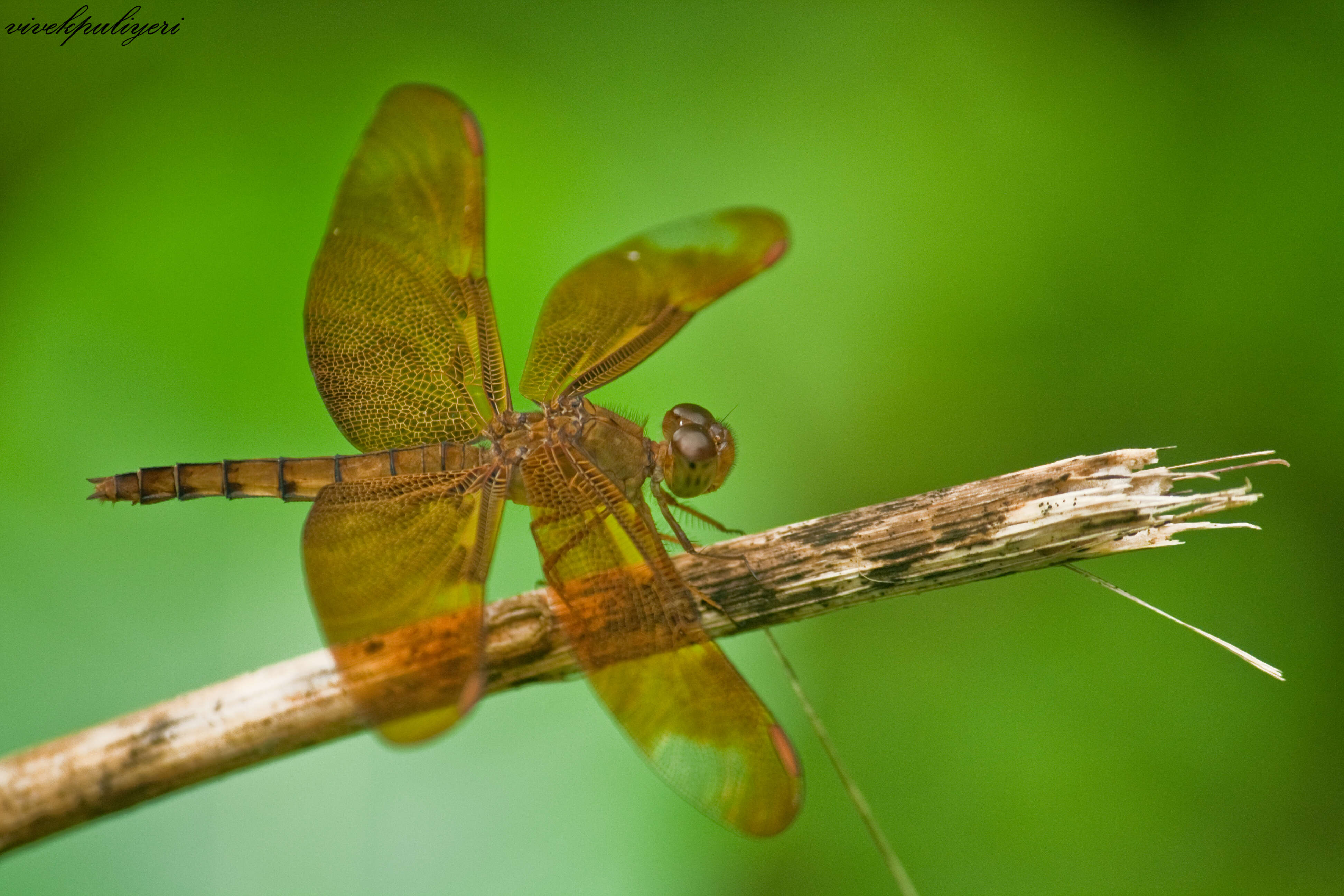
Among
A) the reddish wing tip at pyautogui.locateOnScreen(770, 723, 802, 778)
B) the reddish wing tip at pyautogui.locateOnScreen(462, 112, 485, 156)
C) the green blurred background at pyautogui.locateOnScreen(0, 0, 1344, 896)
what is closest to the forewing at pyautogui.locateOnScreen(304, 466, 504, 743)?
the green blurred background at pyautogui.locateOnScreen(0, 0, 1344, 896)

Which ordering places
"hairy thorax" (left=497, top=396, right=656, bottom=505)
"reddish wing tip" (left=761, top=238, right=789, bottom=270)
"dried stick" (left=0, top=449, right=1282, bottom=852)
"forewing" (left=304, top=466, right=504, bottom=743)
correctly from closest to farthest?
"dried stick" (left=0, top=449, right=1282, bottom=852) < "forewing" (left=304, top=466, right=504, bottom=743) < "reddish wing tip" (left=761, top=238, right=789, bottom=270) < "hairy thorax" (left=497, top=396, right=656, bottom=505)

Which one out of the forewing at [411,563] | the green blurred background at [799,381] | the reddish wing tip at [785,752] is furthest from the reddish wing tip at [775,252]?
the reddish wing tip at [785,752]

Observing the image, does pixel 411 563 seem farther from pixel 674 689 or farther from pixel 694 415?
pixel 694 415

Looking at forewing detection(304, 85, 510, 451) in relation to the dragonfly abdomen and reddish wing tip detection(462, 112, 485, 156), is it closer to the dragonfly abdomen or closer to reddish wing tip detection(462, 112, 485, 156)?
reddish wing tip detection(462, 112, 485, 156)

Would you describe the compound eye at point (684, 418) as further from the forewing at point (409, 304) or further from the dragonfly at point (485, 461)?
the forewing at point (409, 304)

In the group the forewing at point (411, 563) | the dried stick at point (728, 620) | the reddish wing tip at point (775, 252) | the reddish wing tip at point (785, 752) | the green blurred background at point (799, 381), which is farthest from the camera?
the green blurred background at point (799, 381)

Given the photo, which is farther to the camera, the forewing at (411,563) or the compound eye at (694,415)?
the compound eye at (694,415)

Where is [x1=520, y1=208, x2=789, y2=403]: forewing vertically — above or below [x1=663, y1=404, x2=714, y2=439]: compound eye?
above
